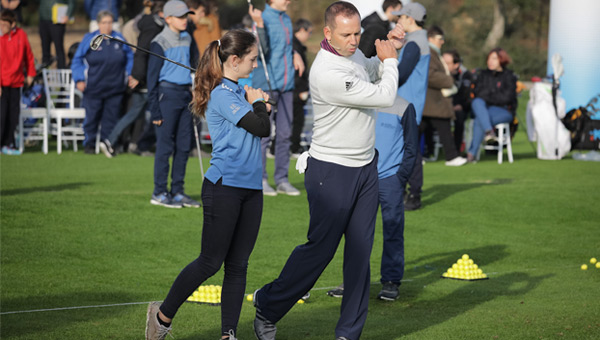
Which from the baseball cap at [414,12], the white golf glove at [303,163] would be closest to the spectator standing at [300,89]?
the baseball cap at [414,12]

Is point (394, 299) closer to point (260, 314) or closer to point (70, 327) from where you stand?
point (260, 314)

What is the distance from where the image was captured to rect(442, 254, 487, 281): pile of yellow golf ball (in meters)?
7.29

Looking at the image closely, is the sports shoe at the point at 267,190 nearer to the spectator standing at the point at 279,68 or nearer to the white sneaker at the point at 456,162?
the spectator standing at the point at 279,68

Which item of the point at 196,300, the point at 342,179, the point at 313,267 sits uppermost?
the point at 342,179

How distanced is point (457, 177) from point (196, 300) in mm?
7723

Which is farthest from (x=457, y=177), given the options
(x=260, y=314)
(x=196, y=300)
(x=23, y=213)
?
(x=260, y=314)

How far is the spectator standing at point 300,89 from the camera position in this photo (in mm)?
14367

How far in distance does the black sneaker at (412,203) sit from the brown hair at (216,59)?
5683 mm

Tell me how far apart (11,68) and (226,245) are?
1006cm

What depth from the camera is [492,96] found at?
15.4 metres

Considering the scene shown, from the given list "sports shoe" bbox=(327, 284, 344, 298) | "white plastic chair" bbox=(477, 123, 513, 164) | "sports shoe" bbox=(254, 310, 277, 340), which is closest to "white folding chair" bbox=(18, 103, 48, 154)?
"white plastic chair" bbox=(477, 123, 513, 164)

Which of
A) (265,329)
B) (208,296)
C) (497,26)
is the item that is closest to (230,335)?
(265,329)

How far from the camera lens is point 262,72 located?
1057cm

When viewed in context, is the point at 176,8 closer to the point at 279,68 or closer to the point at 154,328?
the point at 279,68
